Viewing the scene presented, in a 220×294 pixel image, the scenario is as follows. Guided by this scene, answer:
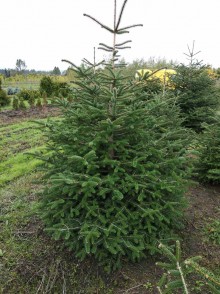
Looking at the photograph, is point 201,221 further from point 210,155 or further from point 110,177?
point 110,177

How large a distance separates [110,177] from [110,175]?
13cm

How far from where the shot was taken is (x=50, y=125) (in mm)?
3039

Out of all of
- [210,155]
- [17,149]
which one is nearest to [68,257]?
[210,155]

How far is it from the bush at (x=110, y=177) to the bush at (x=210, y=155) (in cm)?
162

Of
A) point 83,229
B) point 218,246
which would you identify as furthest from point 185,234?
point 83,229

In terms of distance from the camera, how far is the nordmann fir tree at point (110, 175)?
2.63 m

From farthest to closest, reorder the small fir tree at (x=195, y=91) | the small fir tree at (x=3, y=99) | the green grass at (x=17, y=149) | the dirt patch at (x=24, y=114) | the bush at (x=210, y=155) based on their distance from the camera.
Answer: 1. the small fir tree at (x=3, y=99)
2. the dirt patch at (x=24, y=114)
3. the small fir tree at (x=195, y=91)
4. the green grass at (x=17, y=149)
5. the bush at (x=210, y=155)

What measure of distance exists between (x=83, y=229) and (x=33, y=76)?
34843 mm

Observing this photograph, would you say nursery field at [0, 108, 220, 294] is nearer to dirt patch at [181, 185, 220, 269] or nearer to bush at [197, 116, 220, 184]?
dirt patch at [181, 185, 220, 269]

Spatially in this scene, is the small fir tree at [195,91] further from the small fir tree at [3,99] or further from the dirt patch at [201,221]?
the small fir tree at [3,99]

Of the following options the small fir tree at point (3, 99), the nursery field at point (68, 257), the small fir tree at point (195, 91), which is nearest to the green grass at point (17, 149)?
the nursery field at point (68, 257)

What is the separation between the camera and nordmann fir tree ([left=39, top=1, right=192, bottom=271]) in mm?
2627

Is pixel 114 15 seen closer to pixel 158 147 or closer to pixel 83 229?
pixel 158 147

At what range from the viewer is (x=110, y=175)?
2768mm
